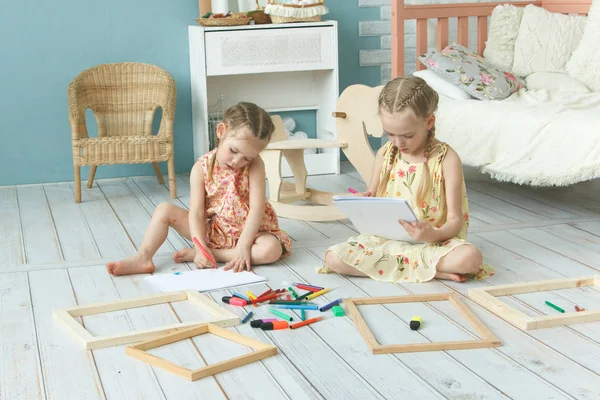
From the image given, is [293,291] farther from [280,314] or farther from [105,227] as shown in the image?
[105,227]

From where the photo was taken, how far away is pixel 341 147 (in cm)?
306

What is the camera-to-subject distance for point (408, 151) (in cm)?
224

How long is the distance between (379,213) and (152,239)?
28.4 inches

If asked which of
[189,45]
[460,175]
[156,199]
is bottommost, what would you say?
[156,199]

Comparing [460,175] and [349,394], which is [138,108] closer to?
[460,175]

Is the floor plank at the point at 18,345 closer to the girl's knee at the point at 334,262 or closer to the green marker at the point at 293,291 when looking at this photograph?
the green marker at the point at 293,291

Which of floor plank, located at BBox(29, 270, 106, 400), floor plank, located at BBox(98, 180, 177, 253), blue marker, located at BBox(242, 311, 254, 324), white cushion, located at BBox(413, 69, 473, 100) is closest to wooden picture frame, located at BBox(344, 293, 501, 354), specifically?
blue marker, located at BBox(242, 311, 254, 324)

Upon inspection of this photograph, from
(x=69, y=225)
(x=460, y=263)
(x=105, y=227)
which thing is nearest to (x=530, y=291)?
(x=460, y=263)

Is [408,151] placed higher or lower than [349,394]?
higher

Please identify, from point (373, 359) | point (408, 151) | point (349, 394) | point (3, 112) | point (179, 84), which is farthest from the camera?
point (179, 84)

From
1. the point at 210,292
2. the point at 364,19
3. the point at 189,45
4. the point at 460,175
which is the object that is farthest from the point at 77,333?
the point at 364,19

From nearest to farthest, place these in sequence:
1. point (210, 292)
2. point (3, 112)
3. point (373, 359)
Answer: point (373, 359) < point (210, 292) < point (3, 112)

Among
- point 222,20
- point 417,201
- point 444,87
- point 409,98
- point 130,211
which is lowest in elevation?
point 130,211

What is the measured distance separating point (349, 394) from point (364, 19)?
303 cm
